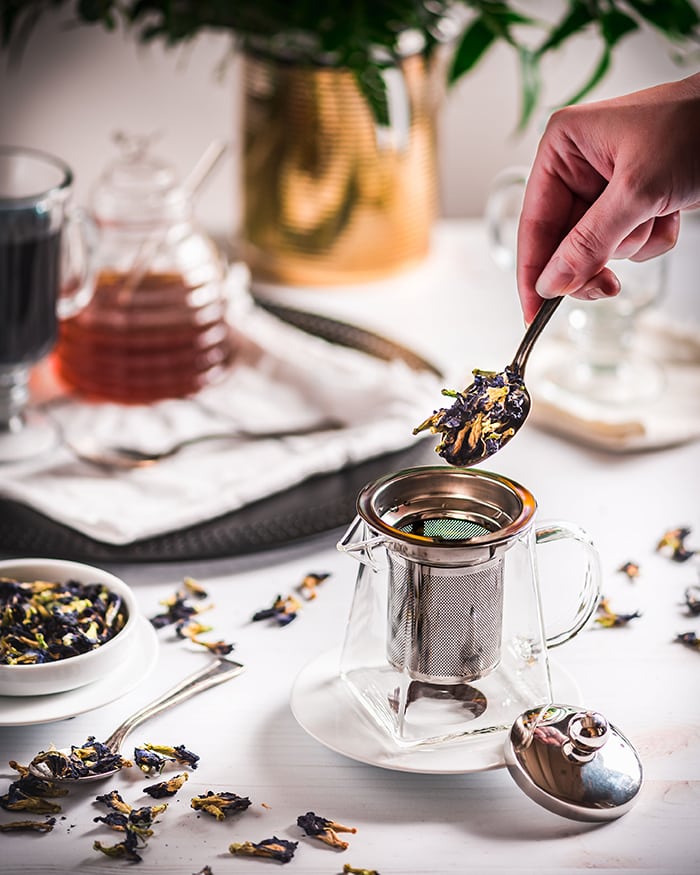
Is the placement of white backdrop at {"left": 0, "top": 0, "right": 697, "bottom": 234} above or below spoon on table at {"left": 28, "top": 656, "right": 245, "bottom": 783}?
above

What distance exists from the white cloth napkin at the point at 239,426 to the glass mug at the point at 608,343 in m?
0.15

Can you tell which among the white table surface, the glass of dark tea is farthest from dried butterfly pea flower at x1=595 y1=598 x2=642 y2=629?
the glass of dark tea

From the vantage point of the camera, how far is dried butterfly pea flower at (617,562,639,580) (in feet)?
3.46

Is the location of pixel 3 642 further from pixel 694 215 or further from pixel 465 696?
pixel 694 215

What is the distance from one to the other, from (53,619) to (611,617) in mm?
424

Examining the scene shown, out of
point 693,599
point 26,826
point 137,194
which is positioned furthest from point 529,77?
point 26,826

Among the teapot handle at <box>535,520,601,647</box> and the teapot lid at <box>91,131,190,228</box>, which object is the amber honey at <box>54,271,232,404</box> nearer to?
the teapot lid at <box>91,131,190,228</box>

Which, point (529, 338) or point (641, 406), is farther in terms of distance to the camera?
point (641, 406)

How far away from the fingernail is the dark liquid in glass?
1.61 feet

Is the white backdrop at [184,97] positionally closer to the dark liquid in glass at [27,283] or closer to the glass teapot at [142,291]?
the glass teapot at [142,291]

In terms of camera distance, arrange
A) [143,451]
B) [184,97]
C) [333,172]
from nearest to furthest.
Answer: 1. [143,451]
2. [333,172]
3. [184,97]

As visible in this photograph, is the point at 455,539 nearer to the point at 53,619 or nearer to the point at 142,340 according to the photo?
the point at 53,619

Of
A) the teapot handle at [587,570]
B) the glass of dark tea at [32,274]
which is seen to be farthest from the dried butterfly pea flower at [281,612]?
the glass of dark tea at [32,274]

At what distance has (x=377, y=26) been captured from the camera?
141cm
